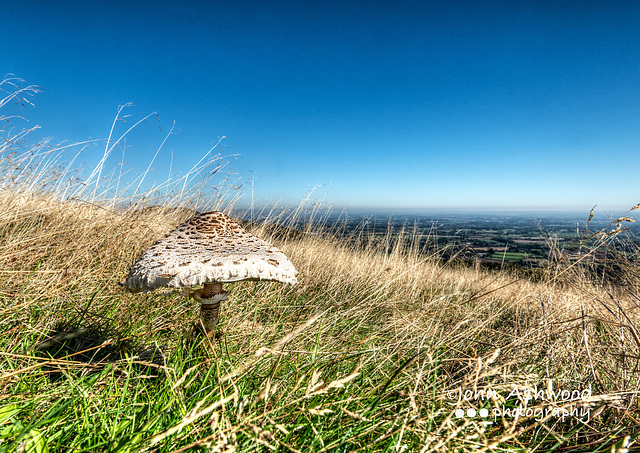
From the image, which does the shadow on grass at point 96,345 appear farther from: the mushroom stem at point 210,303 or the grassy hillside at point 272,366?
the mushroom stem at point 210,303

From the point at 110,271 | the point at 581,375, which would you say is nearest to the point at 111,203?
the point at 110,271

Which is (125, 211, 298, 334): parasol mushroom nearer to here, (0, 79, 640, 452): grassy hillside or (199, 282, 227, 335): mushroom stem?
(199, 282, 227, 335): mushroom stem

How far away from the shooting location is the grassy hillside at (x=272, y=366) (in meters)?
1.07

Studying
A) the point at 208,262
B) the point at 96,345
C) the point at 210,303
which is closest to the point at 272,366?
the point at 210,303

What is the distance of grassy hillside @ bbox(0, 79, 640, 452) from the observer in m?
1.07

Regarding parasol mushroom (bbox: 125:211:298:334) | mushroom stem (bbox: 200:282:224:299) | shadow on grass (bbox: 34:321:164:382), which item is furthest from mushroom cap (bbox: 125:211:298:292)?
shadow on grass (bbox: 34:321:164:382)

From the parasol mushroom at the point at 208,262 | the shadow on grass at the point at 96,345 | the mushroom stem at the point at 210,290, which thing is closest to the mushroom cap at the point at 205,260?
the parasol mushroom at the point at 208,262

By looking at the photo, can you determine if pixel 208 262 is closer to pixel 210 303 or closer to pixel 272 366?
pixel 210 303

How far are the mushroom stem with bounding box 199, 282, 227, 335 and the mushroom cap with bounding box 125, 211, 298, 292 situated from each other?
12.2 inches

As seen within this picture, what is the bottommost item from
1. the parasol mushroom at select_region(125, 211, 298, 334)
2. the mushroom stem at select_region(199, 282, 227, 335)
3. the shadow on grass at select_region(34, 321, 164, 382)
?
the shadow on grass at select_region(34, 321, 164, 382)

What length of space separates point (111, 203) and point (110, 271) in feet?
4.10

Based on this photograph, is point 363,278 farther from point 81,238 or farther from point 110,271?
point 81,238

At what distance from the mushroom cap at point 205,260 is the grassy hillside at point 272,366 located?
378 mm

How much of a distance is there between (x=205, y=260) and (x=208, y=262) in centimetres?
3
